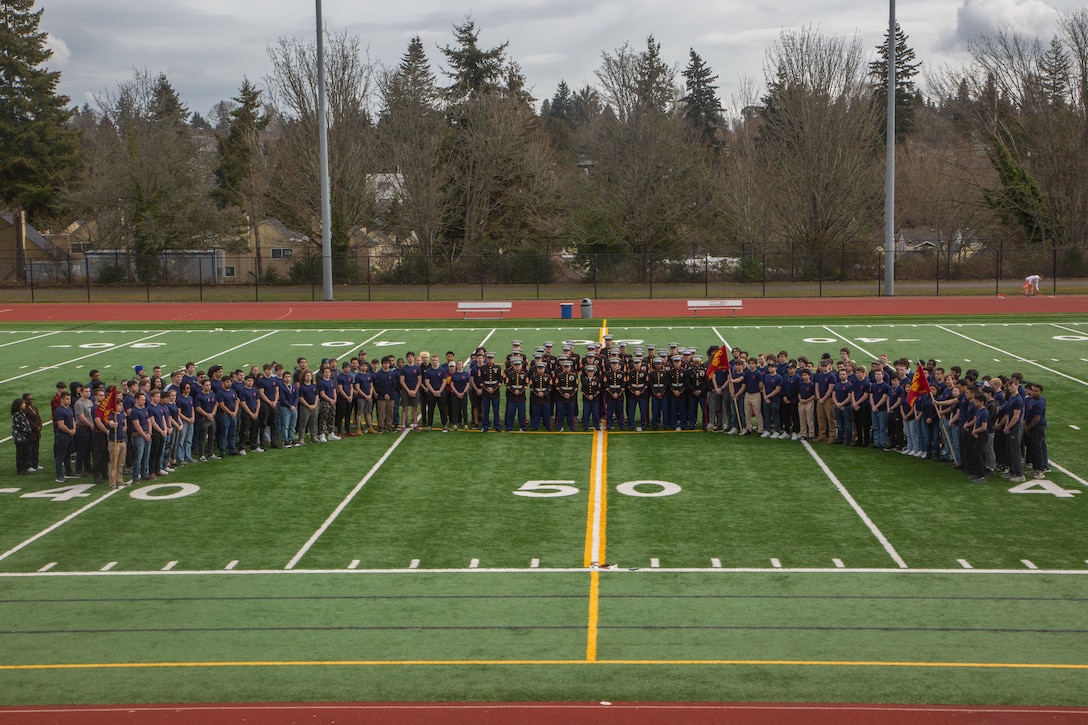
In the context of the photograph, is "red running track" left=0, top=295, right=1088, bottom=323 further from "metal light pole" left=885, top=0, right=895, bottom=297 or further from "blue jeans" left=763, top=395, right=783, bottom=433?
"blue jeans" left=763, top=395, right=783, bottom=433

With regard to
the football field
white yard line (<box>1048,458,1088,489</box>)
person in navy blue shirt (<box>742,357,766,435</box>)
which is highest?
Answer: person in navy blue shirt (<box>742,357,766,435</box>)

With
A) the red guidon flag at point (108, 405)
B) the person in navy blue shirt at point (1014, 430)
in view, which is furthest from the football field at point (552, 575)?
the red guidon flag at point (108, 405)

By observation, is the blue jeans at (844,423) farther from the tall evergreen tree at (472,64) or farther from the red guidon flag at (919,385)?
the tall evergreen tree at (472,64)

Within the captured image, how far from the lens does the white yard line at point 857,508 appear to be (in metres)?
13.2

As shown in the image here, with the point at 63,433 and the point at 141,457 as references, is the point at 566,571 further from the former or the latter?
the point at 63,433

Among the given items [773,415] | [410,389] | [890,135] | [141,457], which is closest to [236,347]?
[410,389]

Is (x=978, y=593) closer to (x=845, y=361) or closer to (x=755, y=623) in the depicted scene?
(x=755, y=623)

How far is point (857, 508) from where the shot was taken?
1532 centimetres

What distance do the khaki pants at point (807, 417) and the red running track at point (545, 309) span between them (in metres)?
17.9

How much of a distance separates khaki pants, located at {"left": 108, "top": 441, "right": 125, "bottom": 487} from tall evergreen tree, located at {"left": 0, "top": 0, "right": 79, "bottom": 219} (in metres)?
50.8

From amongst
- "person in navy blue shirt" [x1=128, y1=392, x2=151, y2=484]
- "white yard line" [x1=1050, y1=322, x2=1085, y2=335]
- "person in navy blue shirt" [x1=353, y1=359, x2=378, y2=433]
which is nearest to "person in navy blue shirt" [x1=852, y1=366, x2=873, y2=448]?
"person in navy blue shirt" [x1=353, y1=359, x2=378, y2=433]

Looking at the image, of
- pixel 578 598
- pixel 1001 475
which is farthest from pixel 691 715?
pixel 1001 475

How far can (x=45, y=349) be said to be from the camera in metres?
31.8

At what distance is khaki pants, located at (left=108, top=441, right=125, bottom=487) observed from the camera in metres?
16.8
